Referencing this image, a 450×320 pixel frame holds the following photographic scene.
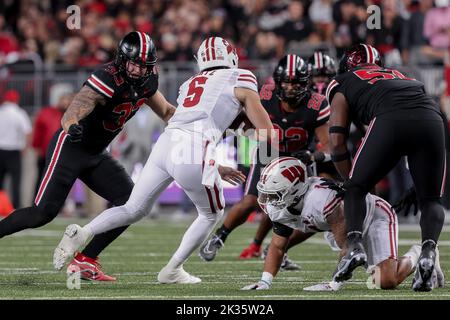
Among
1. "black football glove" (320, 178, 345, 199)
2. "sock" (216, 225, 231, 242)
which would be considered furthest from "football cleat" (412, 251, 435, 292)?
"sock" (216, 225, 231, 242)

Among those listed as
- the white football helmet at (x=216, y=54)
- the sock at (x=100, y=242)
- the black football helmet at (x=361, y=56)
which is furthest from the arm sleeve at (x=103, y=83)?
the black football helmet at (x=361, y=56)

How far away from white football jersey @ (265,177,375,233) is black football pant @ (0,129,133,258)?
3.85 feet

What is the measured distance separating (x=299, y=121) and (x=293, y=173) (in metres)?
2.10

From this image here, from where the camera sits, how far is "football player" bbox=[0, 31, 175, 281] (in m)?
7.04

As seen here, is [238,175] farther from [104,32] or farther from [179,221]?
[104,32]

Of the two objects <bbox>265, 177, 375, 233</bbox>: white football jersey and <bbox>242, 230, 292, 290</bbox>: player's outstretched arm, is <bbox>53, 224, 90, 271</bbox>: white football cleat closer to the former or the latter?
<bbox>242, 230, 292, 290</bbox>: player's outstretched arm

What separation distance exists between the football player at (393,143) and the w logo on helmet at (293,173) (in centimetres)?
30

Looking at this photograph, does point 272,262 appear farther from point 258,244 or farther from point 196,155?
point 258,244

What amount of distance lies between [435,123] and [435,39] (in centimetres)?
755

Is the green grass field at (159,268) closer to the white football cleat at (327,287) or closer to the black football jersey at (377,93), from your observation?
the white football cleat at (327,287)

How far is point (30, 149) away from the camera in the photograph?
16312 mm

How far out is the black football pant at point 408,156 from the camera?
21.1 feet

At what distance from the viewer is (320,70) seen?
959 centimetres
